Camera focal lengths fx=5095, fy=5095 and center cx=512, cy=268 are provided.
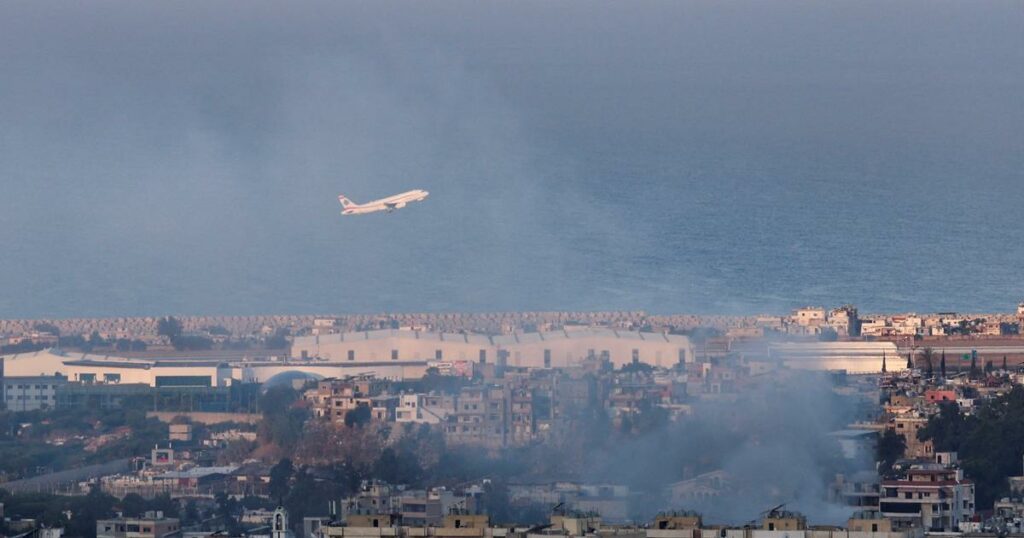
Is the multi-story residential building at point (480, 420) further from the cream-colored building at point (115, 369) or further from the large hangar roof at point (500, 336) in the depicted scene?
the large hangar roof at point (500, 336)

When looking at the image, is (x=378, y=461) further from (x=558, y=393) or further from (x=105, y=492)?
(x=558, y=393)

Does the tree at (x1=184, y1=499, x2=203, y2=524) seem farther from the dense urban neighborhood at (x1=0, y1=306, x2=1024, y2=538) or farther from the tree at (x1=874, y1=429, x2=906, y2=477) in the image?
the tree at (x1=874, y1=429, x2=906, y2=477)

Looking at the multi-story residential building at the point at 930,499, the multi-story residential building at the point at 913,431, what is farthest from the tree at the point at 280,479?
the multi-story residential building at the point at 930,499

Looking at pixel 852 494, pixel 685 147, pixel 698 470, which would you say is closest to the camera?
pixel 852 494

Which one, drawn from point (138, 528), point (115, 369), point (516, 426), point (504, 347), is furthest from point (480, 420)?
point (138, 528)

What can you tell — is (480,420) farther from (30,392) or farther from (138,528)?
(138,528)

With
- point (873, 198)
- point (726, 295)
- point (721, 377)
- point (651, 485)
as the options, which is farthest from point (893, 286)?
point (651, 485)
